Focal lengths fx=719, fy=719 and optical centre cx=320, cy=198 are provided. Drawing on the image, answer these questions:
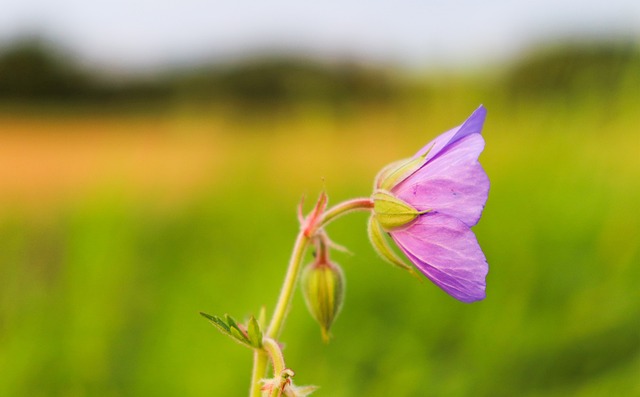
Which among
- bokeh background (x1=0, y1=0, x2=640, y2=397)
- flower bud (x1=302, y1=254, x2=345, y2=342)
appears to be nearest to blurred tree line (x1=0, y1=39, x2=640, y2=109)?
bokeh background (x1=0, y1=0, x2=640, y2=397)

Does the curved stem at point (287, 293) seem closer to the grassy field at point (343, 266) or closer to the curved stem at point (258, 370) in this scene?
the curved stem at point (258, 370)

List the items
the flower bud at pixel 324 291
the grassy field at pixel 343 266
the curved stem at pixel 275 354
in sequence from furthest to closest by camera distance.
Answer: the grassy field at pixel 343 266
the flower bud at pixel 324 291
the curved stem at pixel 275 354

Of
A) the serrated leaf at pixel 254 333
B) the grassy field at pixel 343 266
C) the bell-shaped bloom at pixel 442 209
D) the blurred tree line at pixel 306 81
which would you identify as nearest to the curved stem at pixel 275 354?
the serrated leaf at pixel 254 333

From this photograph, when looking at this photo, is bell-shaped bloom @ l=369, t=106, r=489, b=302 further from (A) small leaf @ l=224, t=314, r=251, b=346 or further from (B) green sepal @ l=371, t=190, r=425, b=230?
(A) small leaf @ l=224, t=314, r=251, b=346

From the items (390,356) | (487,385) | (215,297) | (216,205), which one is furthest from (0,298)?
(487,385)

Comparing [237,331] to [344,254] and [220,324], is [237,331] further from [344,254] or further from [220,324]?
[344,254]

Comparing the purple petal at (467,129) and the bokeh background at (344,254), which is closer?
the purple petal at (467,129)

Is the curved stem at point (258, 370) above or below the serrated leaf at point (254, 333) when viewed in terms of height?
below

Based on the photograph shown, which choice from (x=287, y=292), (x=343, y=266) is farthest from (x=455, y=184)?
(x=343, y=266)

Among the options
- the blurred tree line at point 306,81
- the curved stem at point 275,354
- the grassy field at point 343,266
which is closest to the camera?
the curved stem at point 275,354
